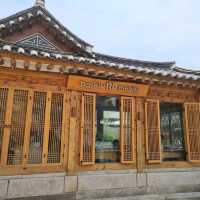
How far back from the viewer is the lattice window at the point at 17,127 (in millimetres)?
5316

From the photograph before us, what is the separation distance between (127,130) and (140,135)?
470 mm

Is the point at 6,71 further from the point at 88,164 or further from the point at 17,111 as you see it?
the point at 88,164

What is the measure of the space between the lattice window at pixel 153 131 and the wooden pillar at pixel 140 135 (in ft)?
0.49

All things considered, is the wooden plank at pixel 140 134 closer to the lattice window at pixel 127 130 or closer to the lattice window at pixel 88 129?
the lattice window at pixel 127 130

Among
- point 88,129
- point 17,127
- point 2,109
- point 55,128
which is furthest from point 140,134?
point 2,109

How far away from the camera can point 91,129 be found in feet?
20.1

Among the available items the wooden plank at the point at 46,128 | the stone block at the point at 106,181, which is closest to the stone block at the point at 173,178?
the stone block at the point at 106,181

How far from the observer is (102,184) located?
5.94 m

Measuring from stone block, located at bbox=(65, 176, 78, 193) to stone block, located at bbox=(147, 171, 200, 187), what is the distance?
89.3 inches

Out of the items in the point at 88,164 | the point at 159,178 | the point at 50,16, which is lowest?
the point at 159,178

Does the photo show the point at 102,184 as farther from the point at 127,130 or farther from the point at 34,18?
the point at 34,18

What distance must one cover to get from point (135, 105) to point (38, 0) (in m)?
6.98

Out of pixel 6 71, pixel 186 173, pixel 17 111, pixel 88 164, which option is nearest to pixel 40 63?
pixel 6 71

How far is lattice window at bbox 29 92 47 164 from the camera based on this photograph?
549 centimetres
